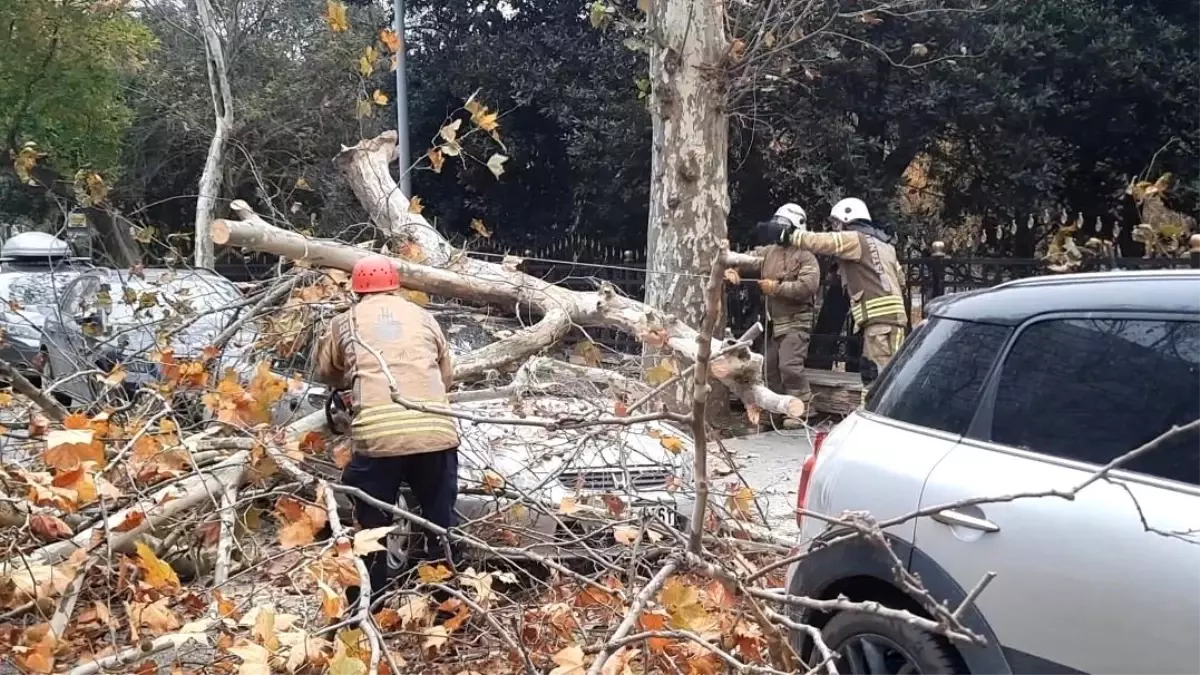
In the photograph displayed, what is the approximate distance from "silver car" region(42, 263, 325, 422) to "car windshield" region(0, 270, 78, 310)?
22 cm

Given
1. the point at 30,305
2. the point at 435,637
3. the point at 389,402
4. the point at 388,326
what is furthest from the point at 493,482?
the point at 30,305

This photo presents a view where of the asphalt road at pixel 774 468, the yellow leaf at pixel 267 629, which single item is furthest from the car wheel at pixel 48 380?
the asphalt road at pixel 774 468

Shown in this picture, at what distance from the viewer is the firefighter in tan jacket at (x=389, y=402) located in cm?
449

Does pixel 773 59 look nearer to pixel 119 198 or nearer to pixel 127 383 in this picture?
pixel 127 383

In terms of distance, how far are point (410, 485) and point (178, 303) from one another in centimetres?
280

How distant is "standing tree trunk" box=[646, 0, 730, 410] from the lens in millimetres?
8094

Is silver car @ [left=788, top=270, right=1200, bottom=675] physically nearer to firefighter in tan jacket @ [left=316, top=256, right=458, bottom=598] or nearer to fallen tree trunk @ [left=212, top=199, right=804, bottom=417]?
firefighter in tan jacket @ [left=316, top=256, right=458, bottom=598]

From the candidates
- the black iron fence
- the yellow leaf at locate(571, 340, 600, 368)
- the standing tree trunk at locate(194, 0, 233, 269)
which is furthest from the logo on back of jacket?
the standing tree trunk at locate(194, 0, 233, 269)

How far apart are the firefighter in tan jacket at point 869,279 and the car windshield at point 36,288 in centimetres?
520

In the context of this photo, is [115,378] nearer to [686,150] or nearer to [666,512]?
[666,512]

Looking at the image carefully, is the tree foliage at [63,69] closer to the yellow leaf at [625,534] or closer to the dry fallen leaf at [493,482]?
the dry fallen leaf at [493,482]

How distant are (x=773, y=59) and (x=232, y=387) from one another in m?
5.98

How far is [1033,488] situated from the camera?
2740 mm

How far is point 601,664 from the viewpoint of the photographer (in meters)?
2.66
